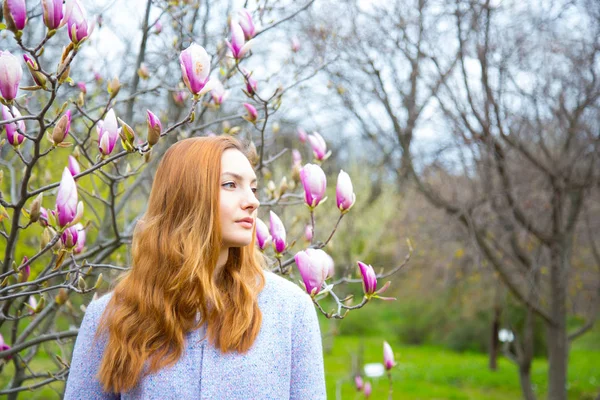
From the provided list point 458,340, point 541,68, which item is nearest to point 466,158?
point 541,68

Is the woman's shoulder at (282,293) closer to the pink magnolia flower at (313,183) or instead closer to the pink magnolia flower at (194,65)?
the pink magnolia flower at (313,183)

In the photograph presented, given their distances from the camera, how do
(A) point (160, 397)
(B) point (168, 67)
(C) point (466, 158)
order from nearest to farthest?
(A) point (160, 397) → (B) point (168, 67) → (C) point (466, 158)

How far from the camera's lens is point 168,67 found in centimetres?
304

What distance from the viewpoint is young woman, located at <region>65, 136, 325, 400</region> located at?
1349mm

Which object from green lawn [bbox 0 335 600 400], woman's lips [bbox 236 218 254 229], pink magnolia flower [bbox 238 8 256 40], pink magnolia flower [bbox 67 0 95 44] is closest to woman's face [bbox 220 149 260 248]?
woman's lips [bbox 236 218 254 229]

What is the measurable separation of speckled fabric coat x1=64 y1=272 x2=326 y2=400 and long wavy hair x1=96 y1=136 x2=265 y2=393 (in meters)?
0.03

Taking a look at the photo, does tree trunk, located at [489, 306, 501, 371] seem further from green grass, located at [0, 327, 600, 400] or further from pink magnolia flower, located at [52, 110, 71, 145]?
pink magnolia flower, located at [52, 110, 71, 145]

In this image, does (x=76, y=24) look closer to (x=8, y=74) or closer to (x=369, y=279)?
(x=8, y=74)

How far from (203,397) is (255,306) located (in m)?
0.22

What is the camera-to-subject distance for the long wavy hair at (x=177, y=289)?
135 cm

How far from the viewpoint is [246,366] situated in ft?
4.44

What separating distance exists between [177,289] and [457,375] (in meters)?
8.25

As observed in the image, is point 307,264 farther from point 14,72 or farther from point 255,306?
point 14,72


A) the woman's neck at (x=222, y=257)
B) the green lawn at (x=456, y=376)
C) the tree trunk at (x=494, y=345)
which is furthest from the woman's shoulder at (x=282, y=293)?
the tree trunk at (x=494, y=345)
